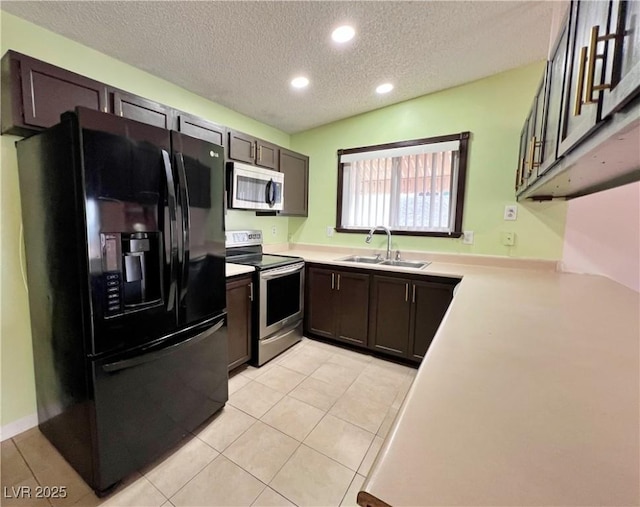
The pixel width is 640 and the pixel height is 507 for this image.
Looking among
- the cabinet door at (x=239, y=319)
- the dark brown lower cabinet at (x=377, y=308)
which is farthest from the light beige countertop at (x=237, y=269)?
the dark brown lower cabinet at (x=377, y=308)

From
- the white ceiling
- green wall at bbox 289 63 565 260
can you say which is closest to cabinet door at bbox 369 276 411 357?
green wall at bbox 289 63 565 260

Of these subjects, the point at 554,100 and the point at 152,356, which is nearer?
the point at 554,100

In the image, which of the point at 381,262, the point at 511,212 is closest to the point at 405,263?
the point at 381,262

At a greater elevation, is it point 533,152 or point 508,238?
point 533,152

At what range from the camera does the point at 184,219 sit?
4.86ft

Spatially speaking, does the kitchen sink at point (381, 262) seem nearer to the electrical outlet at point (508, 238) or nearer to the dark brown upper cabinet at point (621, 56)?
the electrical outlet at point (508, 238)

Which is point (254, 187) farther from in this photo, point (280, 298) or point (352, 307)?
point (352, 307)

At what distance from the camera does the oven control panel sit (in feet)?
9.09

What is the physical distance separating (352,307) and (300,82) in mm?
2037

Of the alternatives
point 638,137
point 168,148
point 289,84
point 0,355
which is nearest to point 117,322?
point 168,148

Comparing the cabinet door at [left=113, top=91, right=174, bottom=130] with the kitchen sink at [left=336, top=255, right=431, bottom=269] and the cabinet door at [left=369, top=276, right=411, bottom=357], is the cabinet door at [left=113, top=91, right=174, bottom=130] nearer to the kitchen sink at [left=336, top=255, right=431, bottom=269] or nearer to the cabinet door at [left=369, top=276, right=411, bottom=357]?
the kitchen sink at [left=336, top=255, right=431, bottom=269]

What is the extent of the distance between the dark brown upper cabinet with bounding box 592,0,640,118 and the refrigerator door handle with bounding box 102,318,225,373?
1830 mm

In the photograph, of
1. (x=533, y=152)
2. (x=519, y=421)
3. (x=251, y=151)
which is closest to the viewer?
(x=519, y=421)

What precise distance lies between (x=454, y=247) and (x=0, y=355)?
3.37 meters
